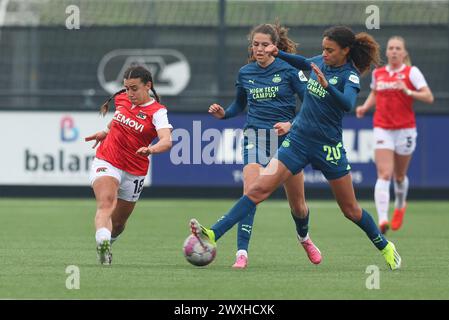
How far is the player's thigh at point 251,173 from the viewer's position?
34.8 feet

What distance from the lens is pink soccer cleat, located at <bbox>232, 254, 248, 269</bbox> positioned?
10.4m

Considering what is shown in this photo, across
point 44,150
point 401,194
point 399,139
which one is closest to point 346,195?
point 399,139

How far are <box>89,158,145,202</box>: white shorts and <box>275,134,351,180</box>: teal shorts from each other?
4.52ft

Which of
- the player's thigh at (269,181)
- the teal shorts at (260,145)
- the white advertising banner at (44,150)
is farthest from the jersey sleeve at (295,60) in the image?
the white advertising banner at (44,150)

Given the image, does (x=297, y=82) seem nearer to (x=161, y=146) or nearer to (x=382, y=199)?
(x=161, y=146)

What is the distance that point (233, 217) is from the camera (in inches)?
394

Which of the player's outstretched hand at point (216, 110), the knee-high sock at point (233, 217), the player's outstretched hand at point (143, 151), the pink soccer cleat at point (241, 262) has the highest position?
the player's outstretched hand at point (216, 110)

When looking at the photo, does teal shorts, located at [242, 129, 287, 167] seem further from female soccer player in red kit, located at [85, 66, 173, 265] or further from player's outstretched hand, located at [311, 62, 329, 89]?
player's outstretched hand, located at [311, 62, 329, 89]

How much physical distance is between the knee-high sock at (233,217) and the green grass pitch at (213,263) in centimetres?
35

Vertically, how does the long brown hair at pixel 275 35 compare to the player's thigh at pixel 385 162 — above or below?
above

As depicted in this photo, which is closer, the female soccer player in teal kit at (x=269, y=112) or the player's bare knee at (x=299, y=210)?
the female soccer player in teal kit at (x=269, y=112)

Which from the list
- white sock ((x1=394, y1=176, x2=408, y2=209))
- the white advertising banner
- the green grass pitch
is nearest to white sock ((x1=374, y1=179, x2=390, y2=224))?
the green grass pitch

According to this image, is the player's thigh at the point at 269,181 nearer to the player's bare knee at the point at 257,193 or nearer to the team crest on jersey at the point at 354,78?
the player's bare knee at the point at 257,193

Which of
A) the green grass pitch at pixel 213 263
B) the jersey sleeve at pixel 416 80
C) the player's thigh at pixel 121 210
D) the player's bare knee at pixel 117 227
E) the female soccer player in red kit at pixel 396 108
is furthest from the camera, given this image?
the jersey sleeve at pixel 416 80
